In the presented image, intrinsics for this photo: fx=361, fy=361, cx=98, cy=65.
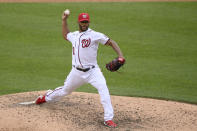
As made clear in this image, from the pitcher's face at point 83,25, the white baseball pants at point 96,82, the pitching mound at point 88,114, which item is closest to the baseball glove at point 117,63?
the white baseball pants at point 96,82

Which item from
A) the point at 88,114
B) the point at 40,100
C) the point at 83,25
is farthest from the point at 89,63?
the point at 40,100

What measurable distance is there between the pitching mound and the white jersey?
1013 millimetres

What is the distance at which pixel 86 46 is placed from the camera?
6.05 m

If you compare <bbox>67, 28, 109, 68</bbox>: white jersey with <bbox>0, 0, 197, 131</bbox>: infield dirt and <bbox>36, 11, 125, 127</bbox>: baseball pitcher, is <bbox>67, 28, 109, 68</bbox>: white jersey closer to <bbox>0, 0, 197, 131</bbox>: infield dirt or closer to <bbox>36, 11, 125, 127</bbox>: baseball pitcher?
<bbox>36, 11, 125, 127</bbox>: baseball pitcher

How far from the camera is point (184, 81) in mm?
8891

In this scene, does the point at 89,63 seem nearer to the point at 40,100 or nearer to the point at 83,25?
the point at 83,25

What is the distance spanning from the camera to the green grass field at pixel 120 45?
865 cm

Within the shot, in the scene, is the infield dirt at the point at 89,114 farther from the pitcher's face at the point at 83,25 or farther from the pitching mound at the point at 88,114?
the pitcher's face at the point at 83,25

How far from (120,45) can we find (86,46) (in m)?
5.07

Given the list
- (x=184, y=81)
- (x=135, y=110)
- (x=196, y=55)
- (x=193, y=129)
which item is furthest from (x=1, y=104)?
(x=196, y=55)

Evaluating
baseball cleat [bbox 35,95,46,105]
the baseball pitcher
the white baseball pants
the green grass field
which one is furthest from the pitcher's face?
the green grass field

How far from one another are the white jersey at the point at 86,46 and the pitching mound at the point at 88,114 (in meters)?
1.01

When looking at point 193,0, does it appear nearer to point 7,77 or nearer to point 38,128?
point 7,77

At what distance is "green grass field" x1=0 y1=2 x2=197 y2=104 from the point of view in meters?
8.65
